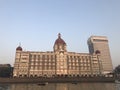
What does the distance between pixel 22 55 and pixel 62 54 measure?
32.2m

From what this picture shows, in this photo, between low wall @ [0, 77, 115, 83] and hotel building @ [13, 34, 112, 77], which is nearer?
low wall @ [0, 77, 115, 83]

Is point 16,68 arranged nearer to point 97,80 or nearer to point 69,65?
point 69,65

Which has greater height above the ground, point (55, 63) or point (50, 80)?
point (55, 63)

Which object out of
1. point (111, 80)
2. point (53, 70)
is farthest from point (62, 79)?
point (53, 70)

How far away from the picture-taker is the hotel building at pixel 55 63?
11746cm

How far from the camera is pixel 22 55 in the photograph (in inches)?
4771

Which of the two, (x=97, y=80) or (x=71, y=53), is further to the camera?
(x=71, y=53)

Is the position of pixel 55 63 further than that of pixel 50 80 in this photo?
Yes

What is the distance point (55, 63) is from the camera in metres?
122

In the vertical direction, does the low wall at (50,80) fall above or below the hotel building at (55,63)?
below

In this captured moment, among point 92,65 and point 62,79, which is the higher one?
point 92,65

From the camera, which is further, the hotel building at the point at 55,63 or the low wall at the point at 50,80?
the hotel building at the point at 55,63

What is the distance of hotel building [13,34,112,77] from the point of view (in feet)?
385

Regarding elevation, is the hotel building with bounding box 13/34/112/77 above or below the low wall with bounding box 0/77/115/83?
above
